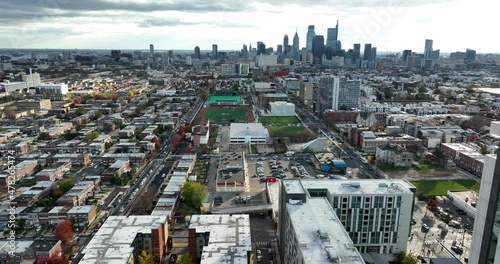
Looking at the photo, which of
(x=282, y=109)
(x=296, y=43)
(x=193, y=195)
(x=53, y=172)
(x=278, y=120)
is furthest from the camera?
(x=296, y=43)

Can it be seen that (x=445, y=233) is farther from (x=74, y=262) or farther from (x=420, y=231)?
(x=74, y=262)

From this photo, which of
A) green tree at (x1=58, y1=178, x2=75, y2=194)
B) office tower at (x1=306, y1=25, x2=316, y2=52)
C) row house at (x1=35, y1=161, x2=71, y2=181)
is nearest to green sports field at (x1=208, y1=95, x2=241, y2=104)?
row house at (x1=35, y1=161, x2=71, y2=181)

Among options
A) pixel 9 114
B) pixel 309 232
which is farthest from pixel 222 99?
pixel 309 232

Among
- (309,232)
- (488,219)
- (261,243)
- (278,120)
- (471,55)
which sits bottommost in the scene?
(261,243)

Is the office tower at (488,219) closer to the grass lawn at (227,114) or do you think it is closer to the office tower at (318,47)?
the grass lawn at (227,114)

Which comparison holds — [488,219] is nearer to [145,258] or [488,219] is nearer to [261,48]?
[145,258]

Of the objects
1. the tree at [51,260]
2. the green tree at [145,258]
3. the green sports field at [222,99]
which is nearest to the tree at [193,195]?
the green tree at [145,258]

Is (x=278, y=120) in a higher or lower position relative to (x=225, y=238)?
lower
